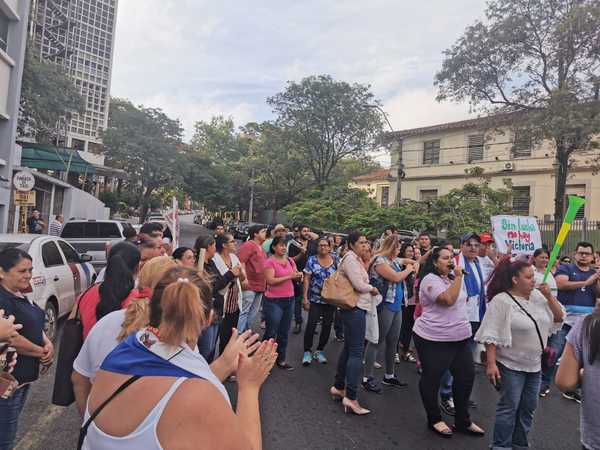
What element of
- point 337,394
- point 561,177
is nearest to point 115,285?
point 337,394

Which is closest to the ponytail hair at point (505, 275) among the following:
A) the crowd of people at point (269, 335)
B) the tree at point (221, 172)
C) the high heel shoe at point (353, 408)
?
the crowd of people at point (269, 335)

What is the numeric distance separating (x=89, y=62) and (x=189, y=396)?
52.3 m

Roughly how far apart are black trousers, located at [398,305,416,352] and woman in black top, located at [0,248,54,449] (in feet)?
15.7

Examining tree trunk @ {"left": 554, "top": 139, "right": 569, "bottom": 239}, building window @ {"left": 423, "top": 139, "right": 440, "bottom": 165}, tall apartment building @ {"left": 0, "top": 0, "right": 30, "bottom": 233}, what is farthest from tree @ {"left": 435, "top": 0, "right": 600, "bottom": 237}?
tall apartment building @ {"left": 0, "top": 0, "right": 30, "bottom": 233}

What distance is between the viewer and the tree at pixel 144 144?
30094 mm

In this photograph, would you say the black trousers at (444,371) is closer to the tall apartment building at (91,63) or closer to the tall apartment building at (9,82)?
the tall apartment building at (9,82)

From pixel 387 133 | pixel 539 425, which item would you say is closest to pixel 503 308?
pixel 539 425

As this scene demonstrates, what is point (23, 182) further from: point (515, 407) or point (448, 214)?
point (448, 214)

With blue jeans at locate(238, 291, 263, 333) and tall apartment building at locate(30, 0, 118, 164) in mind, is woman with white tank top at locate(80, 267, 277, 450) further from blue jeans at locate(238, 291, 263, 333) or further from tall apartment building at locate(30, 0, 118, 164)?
tall apartment building at locate(30, 0, 118, 164)

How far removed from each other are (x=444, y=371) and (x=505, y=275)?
1.06 metres

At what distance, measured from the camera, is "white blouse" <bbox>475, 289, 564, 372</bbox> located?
319 centimetres

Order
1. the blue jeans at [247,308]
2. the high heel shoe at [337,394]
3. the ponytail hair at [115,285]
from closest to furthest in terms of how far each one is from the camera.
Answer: the ponytail hair at [115,285] → the high heel shoe at [337,394] → the blue jeans at [247,308]

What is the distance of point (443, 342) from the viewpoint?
3783 mm

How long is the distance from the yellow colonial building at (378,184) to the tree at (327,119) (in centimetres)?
408
